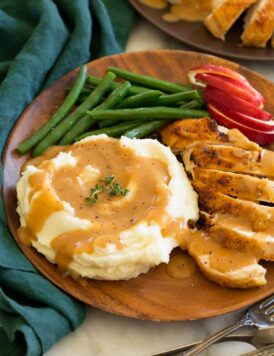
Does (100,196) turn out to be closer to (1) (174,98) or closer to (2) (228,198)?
(2) (228,198)

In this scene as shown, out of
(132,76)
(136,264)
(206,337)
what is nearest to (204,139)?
(132,76)

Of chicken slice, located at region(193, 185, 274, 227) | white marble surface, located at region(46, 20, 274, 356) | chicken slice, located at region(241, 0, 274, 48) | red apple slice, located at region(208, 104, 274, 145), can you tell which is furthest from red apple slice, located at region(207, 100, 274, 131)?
white marble surface, located at region(46, 20, 274, 356)

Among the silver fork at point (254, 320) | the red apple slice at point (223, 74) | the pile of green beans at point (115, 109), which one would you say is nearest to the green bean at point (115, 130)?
the pile of green beans at point (115, 109)

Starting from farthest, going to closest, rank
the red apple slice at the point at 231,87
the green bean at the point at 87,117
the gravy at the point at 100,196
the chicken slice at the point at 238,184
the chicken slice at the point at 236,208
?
the red apple slice at the point at 231,87, the green bean at the point at 87,117, the chicken slice at the point at 238,184, the chicken slice at the point at 236,208, the gravy at the point at 100,196

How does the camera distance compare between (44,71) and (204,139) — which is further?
(44,71)

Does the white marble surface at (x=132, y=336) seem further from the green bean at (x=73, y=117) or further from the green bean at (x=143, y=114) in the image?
the green bean at (x=143, y=114)

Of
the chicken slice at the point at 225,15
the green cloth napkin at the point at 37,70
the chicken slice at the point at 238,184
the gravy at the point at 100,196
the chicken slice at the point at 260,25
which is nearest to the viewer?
the green cloth napkin at the point at 37,70

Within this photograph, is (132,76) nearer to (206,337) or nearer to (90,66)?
(90,66)
